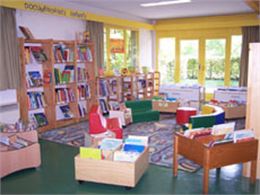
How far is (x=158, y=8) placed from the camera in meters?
7.96

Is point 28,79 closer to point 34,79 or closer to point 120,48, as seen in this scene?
point 34,79

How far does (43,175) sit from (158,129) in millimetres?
2904

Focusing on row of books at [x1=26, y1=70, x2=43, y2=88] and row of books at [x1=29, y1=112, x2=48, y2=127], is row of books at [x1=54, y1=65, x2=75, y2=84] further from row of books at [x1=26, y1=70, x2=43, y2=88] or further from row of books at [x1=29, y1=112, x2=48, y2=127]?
row of books at [x1=29, y1=112, x2=48, y2=127]

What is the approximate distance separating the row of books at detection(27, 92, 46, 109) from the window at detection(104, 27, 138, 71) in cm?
273

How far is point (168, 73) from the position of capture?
35.1 feet

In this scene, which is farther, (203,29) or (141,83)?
(203,29)

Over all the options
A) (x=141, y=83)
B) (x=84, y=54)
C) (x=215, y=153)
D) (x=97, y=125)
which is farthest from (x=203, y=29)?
(x=215, y=153)

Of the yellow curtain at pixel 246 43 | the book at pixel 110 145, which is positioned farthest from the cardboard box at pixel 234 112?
the book at pixel 110 145

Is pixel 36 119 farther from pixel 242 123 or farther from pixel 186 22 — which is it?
pixel 186 22

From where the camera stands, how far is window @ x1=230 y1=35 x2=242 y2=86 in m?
9.30

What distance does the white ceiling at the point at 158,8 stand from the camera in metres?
7.05

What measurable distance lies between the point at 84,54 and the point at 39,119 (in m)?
1.95

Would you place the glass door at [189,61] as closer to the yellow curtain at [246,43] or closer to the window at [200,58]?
the window at [200,58]

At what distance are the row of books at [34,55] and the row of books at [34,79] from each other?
239 millimetres
